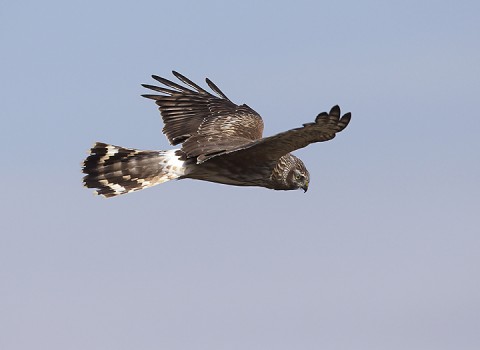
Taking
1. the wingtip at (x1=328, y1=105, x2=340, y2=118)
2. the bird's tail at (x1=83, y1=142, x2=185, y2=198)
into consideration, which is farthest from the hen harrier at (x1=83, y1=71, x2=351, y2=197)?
the wingtip at (x1=328, y1=105, x2=340, y2=118)

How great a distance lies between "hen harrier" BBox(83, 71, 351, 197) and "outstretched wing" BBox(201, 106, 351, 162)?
0.5 inches

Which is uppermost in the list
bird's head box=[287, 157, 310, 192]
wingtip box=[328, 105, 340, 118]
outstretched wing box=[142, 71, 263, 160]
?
outstretched wing box=[142, 71, 263, 160]

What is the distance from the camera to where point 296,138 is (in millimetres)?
13766

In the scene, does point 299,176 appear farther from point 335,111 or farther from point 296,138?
point 335,111

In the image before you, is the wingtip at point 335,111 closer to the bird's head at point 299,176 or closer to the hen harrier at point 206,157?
the hen harrier at point 206,157

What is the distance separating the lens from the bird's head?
15.9 metres

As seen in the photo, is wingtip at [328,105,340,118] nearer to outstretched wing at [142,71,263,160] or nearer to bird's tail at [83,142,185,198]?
outstretched wing at [142,71,263,160]

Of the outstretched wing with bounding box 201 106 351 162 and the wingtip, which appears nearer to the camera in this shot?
the wingtip

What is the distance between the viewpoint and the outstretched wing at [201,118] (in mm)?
16141

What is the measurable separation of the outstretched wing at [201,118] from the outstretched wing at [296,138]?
60 centimetres

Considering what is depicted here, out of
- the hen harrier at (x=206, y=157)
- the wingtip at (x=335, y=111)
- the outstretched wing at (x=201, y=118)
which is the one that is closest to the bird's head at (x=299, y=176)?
the hen harrier at (x=206, y=157)

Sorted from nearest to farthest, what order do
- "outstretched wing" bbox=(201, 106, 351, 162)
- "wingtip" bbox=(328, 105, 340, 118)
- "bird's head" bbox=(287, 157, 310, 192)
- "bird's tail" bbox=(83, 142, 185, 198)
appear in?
"wingtip" bbox=(328, 105, 340, 118) < "outstretched wing" bbox=(201, 106, 351, 162) < "bird's tail" bbox=(83, 142, 185, 198) < "bird's head" bbox=(287, 157, 310, 192)

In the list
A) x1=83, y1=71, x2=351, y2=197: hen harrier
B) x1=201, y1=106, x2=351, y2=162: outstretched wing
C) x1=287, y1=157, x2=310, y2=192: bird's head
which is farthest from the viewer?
x1=287, y1=157, x2=310, y2=192: bird's head

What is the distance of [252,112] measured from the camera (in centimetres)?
1786
